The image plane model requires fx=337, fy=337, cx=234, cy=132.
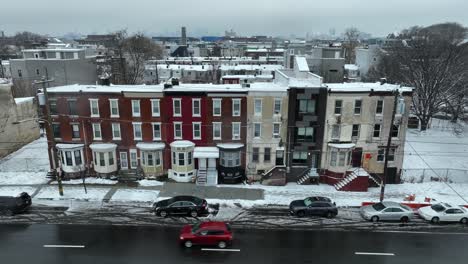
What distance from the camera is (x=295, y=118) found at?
3362 cm

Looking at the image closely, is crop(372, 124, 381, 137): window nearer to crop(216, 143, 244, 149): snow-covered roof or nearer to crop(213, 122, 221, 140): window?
crop(216, 143, 244, 149): snow-covered roof

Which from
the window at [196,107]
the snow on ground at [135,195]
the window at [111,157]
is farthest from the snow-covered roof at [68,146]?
the window at [196,107]

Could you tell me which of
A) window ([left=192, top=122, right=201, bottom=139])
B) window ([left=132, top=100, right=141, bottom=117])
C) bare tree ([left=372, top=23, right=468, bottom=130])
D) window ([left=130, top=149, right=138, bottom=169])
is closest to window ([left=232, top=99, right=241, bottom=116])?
window ([left=192, top=122, right=201, bottom=139])

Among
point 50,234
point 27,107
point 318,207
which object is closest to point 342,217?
point 318,207

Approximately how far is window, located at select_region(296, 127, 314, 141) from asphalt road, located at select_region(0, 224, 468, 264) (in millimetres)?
11319

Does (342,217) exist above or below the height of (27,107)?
below

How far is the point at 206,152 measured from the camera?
3403 centimetres

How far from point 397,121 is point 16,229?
1369 inches

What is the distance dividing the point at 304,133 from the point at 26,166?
30650 millimetres

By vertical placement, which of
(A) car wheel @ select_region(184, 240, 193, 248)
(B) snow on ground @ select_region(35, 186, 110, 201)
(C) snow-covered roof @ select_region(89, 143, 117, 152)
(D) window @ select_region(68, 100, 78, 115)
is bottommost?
(B) snow on ground @ select_region(35, 186, 110, 201)

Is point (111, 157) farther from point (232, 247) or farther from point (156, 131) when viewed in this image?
point (232, 247)

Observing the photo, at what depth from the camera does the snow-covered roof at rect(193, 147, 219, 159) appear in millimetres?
33531

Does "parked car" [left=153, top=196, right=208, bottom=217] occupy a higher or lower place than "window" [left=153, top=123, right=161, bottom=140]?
lower

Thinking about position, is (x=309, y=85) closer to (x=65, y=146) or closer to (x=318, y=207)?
(x=318, y=207)
